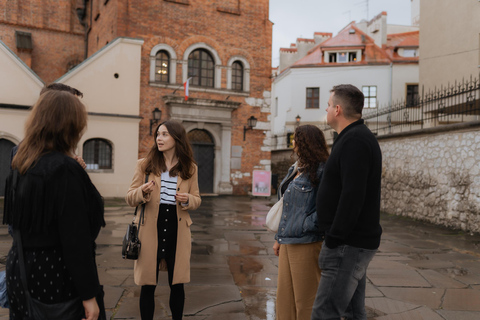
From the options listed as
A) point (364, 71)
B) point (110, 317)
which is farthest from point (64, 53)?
point (110, 317)

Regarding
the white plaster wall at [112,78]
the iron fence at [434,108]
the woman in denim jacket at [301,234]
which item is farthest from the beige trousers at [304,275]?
the white plaster wall at [112,78]

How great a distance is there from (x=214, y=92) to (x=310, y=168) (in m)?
17.3

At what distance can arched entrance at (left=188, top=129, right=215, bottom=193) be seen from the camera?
20391 mm

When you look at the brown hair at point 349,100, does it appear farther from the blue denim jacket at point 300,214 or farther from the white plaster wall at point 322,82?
the white plaster wall at point 322,82

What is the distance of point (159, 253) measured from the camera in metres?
3.58

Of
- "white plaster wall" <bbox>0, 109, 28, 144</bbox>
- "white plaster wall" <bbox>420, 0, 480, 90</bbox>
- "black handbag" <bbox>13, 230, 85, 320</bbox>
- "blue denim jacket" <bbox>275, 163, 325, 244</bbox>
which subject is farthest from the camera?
"white plaster wall" <bbox>420, 0, 480, 90</bbox>

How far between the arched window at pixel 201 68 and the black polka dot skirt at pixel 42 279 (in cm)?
1835

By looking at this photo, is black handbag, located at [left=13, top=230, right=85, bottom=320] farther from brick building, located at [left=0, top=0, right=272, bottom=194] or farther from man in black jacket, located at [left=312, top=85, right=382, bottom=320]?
brick building, located at [left=0, top=0, right=272, bottom=194]

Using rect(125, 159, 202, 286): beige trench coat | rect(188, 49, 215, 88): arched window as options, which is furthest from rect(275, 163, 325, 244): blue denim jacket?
rect(188, 49, 215, 88): arched window

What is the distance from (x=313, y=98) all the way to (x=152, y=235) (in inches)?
1213

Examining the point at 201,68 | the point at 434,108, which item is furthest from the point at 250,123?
the point at 434,108

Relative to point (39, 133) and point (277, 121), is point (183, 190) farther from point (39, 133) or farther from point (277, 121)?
point (277, 121)

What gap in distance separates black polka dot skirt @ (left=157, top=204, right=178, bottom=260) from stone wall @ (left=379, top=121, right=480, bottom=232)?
27.1 feet

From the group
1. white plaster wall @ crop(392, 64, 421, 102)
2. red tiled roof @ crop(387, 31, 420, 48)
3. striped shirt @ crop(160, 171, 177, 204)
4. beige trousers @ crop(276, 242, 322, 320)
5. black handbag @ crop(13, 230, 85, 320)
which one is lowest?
beige trousers @ crop(276, 242, 322, 320)
